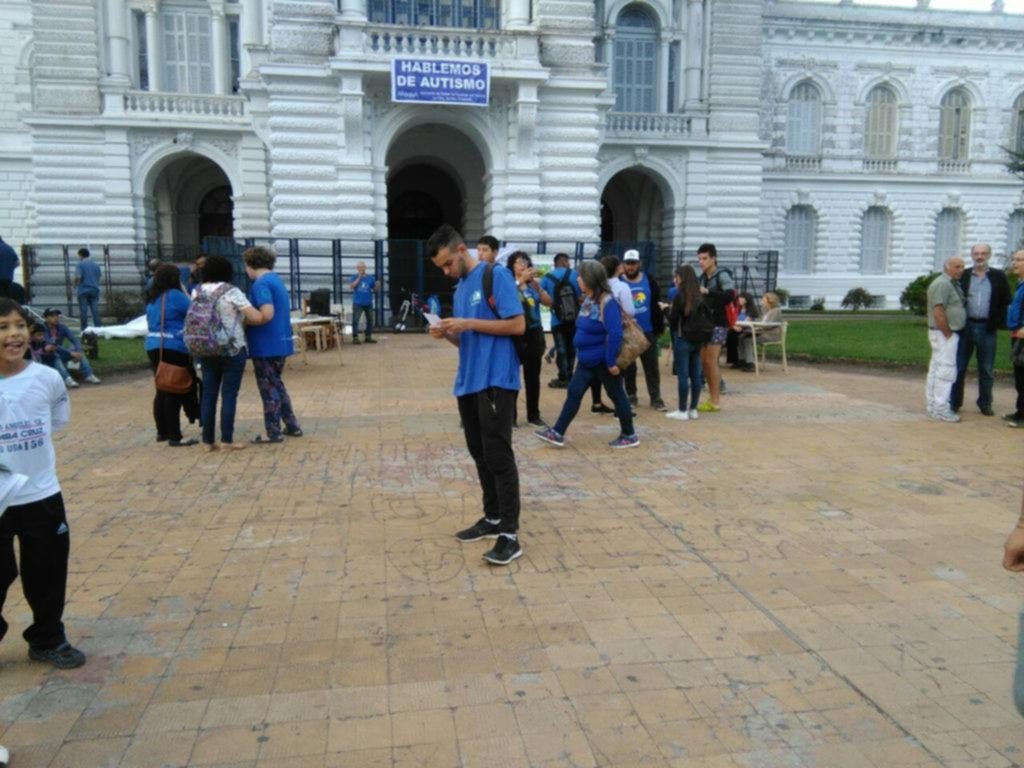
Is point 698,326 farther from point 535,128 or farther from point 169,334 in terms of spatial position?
point 535,128

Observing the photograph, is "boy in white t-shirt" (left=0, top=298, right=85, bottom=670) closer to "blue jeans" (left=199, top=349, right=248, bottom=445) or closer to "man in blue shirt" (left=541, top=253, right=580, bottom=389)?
"blue jeans" (left=199, top=349, right=248, bottom=445)

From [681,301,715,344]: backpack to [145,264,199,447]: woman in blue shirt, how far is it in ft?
16.5

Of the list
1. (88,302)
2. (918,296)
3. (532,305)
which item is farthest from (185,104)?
(918,296)

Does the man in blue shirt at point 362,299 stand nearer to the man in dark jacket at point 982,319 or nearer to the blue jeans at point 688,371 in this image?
the blue jeans at point 688,371

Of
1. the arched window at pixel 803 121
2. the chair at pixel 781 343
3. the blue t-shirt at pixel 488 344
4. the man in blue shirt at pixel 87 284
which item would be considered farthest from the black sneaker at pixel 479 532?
the arched window at pixel 803 121

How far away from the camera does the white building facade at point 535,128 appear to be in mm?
22250

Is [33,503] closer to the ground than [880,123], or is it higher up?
closer to the ground

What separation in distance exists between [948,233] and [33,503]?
40.0 meters

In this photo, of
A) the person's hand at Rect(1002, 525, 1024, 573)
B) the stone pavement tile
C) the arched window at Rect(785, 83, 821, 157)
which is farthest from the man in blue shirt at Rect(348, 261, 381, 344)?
the arched window at Rect(785, 83, 821, 157)

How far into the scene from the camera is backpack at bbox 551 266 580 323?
33.0 feet

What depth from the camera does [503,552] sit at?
16.2 ft

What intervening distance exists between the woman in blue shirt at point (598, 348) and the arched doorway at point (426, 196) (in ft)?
47.3

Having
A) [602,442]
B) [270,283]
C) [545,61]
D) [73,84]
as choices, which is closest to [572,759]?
[602,442]

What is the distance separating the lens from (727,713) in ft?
11.0
